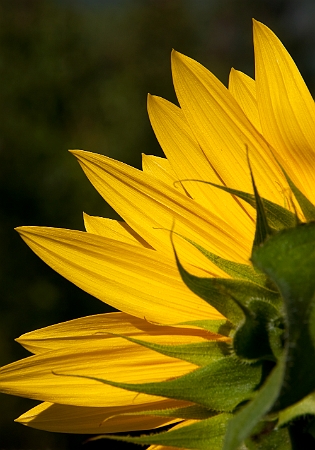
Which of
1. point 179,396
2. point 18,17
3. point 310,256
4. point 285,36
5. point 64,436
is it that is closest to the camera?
point 310,256

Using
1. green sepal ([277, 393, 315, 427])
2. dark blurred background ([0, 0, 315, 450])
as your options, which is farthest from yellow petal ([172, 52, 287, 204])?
dark blurred background ([0, 0, 315, 450])

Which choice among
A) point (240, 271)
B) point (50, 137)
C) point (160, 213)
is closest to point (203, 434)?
point (240, 271)

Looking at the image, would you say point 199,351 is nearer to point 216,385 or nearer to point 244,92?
point 216,385

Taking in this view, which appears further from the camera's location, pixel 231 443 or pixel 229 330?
pixel 229 330

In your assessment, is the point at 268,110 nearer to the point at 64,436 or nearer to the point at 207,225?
the point at 207,225

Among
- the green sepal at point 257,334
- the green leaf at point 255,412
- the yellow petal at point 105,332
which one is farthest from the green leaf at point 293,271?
the yellow petal at point 105,332

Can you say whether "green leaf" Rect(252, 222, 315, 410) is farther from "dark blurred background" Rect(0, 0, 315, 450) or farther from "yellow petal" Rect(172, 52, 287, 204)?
"dark blurred background" Rect(0, 0, 315, 450)

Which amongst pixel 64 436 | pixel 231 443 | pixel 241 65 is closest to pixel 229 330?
pixel 231 443

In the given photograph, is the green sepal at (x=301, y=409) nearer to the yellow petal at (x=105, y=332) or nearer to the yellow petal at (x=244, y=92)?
the yellow petal at (x=105, y=332)
